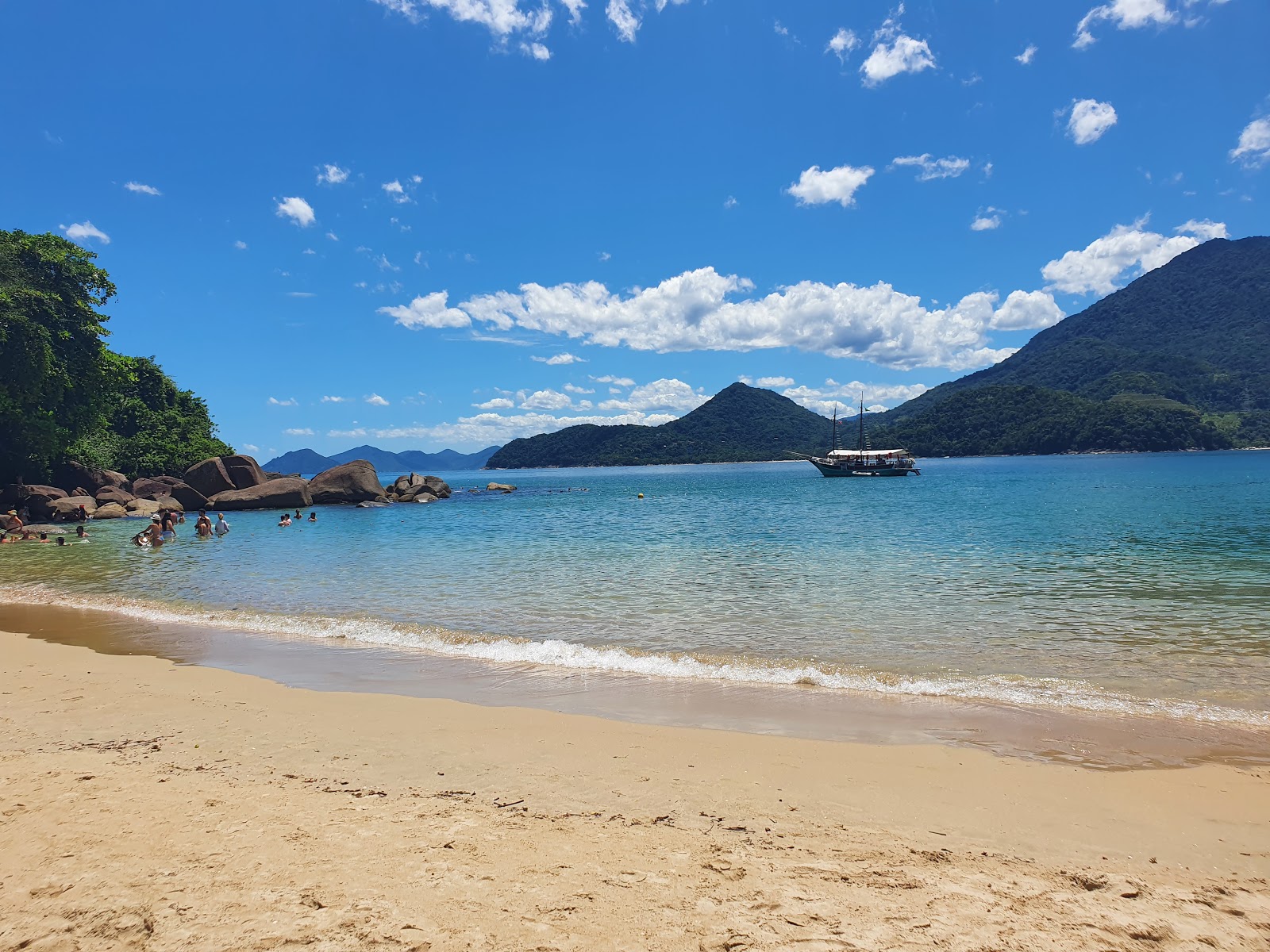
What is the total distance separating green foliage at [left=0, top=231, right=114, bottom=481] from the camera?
30.9 m

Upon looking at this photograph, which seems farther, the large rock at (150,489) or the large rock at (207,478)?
the large rock at (207,478)

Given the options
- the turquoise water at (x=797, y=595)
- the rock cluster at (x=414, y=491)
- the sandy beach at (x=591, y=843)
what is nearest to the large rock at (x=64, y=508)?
the turquoise water at (x=797, y=595)

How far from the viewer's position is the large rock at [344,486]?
4899cm

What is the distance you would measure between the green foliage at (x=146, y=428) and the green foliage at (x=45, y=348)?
1939 millimetres

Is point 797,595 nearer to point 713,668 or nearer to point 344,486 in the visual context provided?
point 713,668

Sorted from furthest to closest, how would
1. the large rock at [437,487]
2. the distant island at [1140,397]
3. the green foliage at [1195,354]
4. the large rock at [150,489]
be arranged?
the green foliage at [1195,354] → the distant island at [1140,397] → the large rock at [437,487] → the large rock at [150,489]

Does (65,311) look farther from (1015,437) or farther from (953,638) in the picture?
(1015,437)

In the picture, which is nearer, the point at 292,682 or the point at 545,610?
the point at 292,682

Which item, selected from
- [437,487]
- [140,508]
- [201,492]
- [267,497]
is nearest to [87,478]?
[140,508]

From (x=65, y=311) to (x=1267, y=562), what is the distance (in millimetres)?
49987

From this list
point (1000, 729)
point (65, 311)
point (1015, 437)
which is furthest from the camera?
point (1015, 437)

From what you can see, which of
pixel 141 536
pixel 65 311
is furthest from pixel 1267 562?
pixel 65 311

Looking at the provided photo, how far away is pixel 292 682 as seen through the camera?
8.68 m

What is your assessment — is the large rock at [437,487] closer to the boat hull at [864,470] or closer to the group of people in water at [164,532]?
the group of people in water at [164,532]
